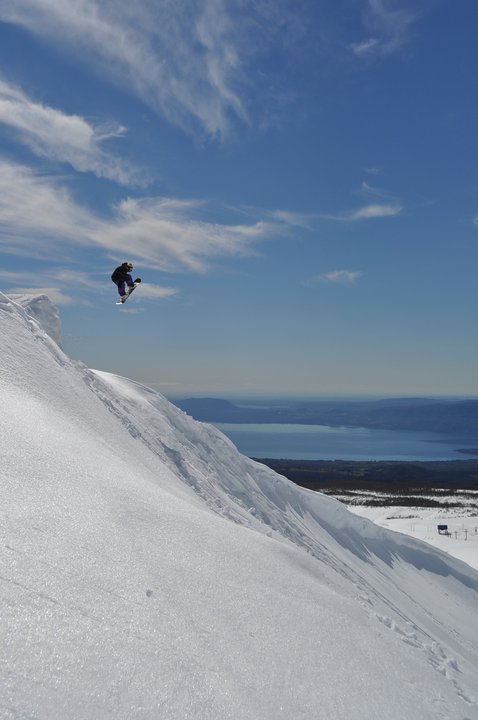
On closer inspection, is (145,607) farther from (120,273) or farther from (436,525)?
(436,525)

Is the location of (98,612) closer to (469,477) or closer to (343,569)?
(343,569)

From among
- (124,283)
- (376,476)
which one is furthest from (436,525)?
(376,476)

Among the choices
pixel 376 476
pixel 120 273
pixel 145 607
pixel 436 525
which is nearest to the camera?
pixel 145 607

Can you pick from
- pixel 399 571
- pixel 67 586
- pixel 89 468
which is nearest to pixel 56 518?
pixel 67 586

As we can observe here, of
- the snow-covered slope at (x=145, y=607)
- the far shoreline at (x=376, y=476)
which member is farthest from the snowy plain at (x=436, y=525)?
the far shoreline at (x=376, y=476)

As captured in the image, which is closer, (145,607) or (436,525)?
(145,607)

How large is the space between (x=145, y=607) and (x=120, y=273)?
1355 cm

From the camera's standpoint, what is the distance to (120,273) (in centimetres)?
1733

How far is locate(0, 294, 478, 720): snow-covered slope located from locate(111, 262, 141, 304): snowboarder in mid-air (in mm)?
3897

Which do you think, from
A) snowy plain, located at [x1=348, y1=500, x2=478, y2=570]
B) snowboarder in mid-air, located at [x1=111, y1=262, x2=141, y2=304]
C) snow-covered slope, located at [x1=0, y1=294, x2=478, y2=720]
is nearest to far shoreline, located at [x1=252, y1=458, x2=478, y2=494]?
snowy plain, located at [x1=348, y1=500, x2=478, y2=570]

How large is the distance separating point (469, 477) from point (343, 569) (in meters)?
120

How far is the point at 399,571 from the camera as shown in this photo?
851 inches

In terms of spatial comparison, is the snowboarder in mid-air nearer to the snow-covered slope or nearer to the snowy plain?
the snow-covered slope

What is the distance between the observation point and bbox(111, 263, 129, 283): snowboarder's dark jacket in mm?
17188
